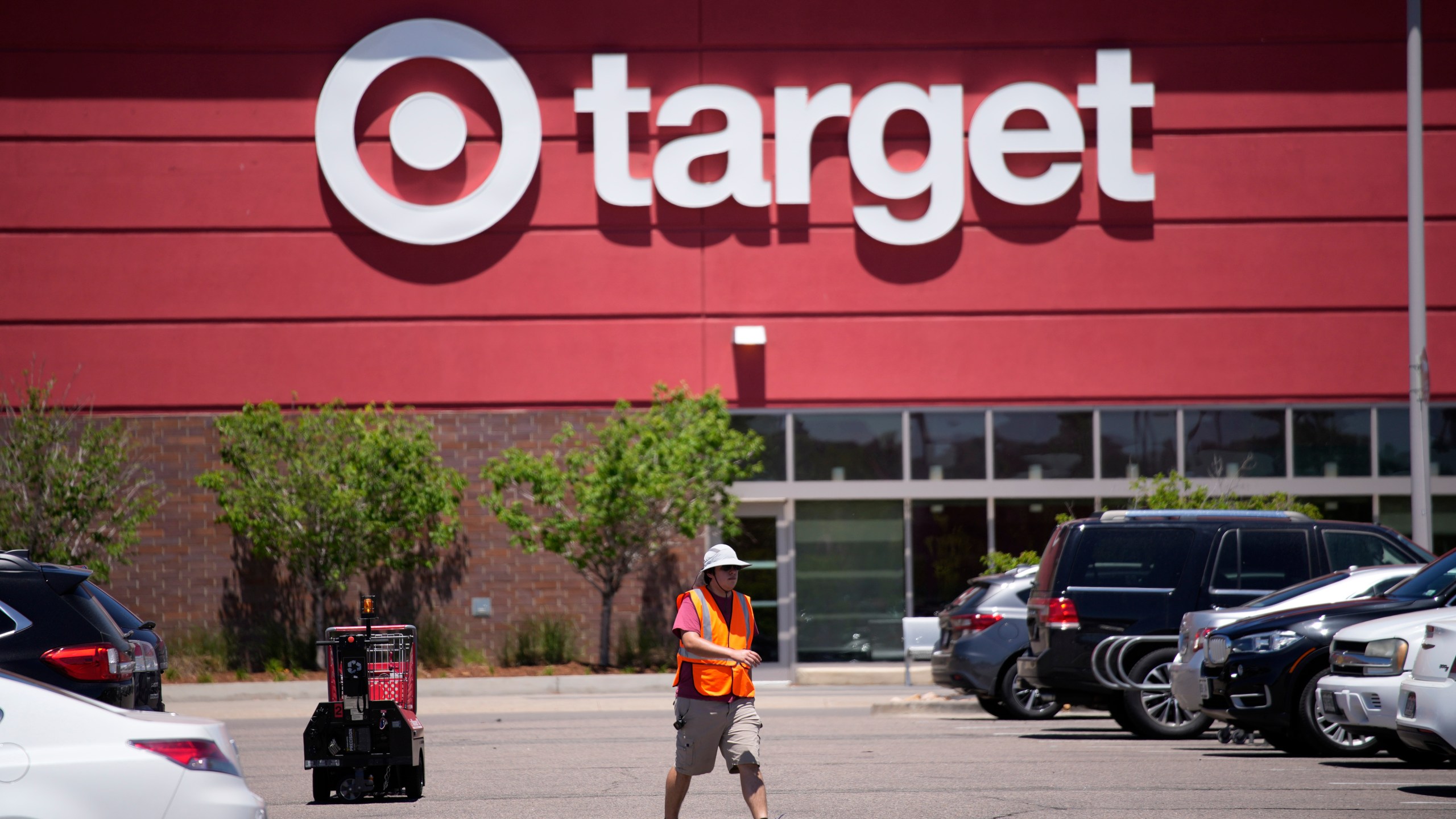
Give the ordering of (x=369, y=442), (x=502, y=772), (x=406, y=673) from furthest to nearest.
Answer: (x=369, y=442)
(x=502, y=772)
(x=406, y=673)

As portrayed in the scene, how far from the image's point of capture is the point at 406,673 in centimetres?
1047

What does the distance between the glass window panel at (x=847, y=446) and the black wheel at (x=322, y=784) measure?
52.2 ft

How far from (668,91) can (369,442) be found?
747 cm

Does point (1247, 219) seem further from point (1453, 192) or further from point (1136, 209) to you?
point (1453, 192)

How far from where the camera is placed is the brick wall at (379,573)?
24.8m

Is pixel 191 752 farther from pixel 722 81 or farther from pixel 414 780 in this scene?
pixel 722 81

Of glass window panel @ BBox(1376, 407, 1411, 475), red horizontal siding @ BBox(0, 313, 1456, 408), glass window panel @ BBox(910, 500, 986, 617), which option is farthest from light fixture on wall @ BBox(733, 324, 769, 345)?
glass window panel @ BBox(1376, 407, 1411, 475)

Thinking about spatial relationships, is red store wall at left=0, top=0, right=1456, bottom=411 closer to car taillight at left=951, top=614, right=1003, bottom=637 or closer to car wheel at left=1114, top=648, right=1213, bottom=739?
car taillight at left=951, top=614, right=1003, bottom=637

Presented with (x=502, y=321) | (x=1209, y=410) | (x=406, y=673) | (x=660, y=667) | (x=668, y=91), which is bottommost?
(x=660, y=667)

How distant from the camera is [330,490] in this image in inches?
932

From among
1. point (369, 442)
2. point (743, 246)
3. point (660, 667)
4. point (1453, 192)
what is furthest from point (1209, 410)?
point (369, 442)

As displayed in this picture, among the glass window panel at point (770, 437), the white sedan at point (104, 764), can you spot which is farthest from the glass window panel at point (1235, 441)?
the white sedan at point (104, 764)

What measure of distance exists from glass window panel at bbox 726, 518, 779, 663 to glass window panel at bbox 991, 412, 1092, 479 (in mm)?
3886

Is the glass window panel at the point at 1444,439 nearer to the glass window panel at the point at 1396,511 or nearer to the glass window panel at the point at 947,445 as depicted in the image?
the glass window panel at the point at 1396,511
